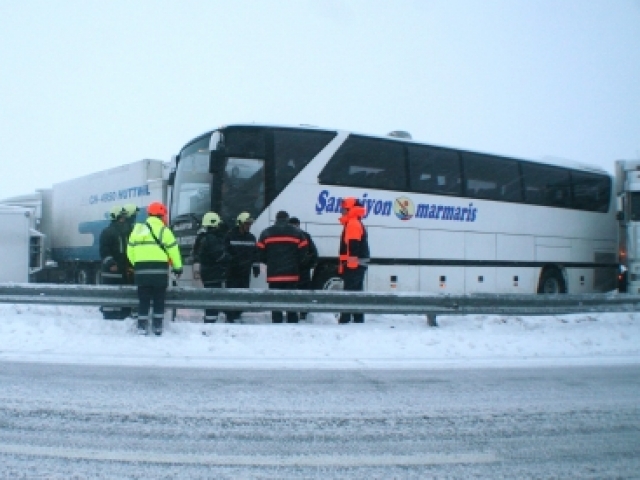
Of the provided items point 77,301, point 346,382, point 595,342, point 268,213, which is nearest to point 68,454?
point 346,382

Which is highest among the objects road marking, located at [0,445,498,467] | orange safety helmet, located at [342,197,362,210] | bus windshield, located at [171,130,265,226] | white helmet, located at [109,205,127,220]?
bus windshield, located at [171,130,265,226]

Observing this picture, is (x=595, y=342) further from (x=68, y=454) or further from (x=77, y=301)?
(x=77, y=301)

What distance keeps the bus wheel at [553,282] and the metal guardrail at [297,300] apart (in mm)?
4602

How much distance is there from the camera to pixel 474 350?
7.20m

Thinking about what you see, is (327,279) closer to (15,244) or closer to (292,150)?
(292,150)

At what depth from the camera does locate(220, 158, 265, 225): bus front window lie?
9227mm

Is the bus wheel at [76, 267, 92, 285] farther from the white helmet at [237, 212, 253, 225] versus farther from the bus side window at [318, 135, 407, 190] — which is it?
the bus side window at [318, 135, 407, 190]

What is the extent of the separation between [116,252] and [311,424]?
234 inches

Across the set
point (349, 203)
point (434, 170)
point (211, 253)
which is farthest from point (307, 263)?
point (434, 170)

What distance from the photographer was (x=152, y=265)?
7.41 meters

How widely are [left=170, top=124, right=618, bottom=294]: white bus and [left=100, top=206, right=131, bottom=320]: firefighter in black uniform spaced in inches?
47.1

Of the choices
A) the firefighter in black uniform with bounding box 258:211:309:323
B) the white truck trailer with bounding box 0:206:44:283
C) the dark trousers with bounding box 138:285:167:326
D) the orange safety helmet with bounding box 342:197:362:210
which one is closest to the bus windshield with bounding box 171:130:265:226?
the firefighter in black uniform with bounding box 258:211:309:323

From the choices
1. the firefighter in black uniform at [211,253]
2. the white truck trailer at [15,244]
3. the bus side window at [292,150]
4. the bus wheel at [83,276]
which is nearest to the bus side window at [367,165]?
the bus side window at [292,150]

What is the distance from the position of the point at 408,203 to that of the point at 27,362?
7.60 m
